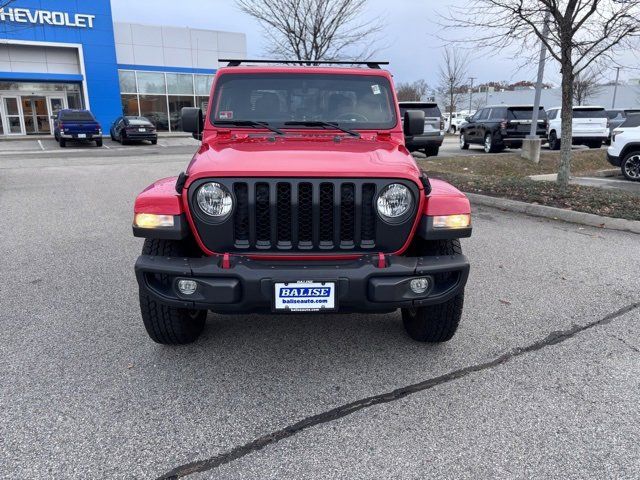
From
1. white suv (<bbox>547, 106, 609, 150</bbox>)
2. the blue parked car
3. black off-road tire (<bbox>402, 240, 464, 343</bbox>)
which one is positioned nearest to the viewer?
black off-road tire (<bbox>402, 240, 464, 343</bbox>)

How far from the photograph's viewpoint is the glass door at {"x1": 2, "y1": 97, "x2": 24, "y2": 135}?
1115 inches

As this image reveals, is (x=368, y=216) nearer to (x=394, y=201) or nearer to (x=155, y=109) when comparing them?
(x=394, y=201)

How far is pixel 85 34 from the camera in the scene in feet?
93.6

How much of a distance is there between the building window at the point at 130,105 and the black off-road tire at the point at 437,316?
31.8 meters

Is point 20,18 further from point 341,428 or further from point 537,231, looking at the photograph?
point 341,428

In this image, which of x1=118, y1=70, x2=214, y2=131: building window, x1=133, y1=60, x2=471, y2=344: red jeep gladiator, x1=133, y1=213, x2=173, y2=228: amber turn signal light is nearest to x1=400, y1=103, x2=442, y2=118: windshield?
x1=133, y1=60, x2=471, y2=344: red jeep gladiator

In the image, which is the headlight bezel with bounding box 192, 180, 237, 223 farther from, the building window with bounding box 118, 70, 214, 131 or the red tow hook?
the building window with bounding box 118, 70, 214, 131

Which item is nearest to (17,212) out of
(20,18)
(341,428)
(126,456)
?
(126,456)

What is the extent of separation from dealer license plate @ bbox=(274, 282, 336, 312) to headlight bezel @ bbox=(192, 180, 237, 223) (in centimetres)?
52

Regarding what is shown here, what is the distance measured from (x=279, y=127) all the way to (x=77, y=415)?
2473 mm

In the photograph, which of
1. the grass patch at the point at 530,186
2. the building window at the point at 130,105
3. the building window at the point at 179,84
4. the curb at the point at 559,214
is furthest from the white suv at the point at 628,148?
the building window at the point at 130,105

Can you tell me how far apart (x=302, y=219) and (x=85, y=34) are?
31.6m

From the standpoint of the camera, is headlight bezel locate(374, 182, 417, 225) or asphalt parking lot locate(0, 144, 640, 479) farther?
headlight bezel locate(374, 182, 417, 225)

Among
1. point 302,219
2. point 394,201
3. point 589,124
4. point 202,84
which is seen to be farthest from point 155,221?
point 202,84
